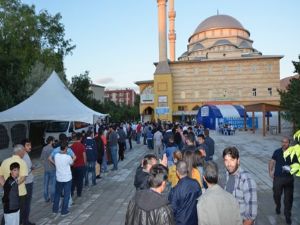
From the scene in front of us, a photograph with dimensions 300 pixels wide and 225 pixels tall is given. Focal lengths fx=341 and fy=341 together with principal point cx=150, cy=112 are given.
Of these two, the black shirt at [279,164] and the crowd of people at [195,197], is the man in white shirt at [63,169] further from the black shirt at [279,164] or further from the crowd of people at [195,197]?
the black shirt at [279,164]

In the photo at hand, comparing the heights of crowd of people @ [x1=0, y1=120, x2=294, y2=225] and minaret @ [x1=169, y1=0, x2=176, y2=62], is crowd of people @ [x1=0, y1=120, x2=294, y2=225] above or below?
below

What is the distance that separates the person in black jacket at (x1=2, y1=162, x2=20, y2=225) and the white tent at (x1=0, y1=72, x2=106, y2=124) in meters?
8.79

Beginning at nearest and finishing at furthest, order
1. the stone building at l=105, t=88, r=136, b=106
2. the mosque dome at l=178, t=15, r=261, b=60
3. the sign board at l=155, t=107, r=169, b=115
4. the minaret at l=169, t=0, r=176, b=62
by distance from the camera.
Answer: the sign board at l=155, t=107, r=169, b=115 < the mosque dome at l=178, t=15, r=261, b=60 < the minaret at l=169, t=0, r=176, b=62 < the stone building at l=105, t=88, r=136, b=106

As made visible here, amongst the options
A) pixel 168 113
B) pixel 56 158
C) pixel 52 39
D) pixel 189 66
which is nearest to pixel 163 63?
pixel 189 66

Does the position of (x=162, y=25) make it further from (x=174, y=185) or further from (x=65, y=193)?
(x=174, y=185)

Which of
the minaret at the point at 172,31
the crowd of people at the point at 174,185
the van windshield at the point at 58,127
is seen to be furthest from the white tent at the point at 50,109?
the minaret at the point at 172,31

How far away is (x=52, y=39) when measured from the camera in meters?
34.7

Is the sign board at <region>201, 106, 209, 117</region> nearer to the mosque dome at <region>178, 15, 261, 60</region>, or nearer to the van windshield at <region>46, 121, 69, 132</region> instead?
the van windshield at <region>46, 121, 69, 132</region>

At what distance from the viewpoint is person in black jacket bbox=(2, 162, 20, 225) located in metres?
5.38

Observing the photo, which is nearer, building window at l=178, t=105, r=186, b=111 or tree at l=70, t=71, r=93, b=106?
tree at l=70, t=71, r=93, b=106

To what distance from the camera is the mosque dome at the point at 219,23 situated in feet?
257

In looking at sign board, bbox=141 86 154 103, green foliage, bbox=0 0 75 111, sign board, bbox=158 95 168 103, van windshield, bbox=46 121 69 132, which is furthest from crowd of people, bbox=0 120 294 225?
sign board, bbox=141 86 154 103

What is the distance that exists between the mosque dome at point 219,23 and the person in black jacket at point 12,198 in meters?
77.6

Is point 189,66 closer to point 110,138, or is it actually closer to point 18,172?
point 110,138
